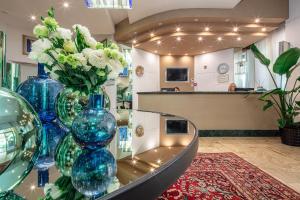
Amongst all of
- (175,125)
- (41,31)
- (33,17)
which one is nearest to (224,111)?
(175,125)

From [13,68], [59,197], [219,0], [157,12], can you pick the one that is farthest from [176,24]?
[59,197]

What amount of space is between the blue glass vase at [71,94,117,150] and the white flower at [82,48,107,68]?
110mm

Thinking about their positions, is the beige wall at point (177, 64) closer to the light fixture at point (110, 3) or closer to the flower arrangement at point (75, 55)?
the light fixture at point (110, 3)

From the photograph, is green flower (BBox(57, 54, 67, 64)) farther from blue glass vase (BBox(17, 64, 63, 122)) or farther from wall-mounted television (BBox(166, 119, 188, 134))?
wall-mounted television (BBox(166, 119, 188, 134))

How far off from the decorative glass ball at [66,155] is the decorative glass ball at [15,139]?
186 millimetres

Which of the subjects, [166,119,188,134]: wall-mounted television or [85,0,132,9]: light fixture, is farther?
[85,0,132,9]: light fixture

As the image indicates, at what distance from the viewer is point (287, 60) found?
12.3ft

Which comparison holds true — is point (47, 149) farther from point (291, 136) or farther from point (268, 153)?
point (291, 136)

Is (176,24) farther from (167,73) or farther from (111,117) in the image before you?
(111,117)

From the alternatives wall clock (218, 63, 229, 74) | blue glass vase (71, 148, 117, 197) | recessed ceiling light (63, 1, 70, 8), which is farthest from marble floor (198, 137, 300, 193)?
wall clock (218, 63, 229, 74)

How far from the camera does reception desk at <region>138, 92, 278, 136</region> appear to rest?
4848mm

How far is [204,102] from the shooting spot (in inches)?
197

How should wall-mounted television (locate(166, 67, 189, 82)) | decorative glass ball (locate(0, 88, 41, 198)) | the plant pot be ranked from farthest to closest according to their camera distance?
wall-mounted television (locate(166, 67, 189, 82)) → the plant pot → decorative glass ball (locate(0, 88, 41, 198))

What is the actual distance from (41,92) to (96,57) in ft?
1.49
